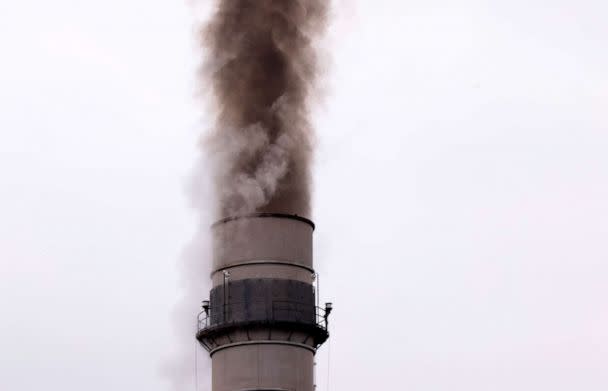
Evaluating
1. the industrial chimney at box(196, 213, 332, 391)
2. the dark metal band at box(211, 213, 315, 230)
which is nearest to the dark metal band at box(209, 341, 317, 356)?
the industrial chimney at box(196, 213, 332, 391)

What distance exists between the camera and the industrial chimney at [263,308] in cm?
5759

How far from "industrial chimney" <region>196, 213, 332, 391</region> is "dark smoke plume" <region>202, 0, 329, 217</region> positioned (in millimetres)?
1467

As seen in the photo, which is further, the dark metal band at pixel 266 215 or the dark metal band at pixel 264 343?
the dark metal band at pixel 266 215

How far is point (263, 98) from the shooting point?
60500mm

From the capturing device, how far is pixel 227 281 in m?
58.9

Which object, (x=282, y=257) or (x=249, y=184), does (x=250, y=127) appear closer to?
(x=249, y=184)

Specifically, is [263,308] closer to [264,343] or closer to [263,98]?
[264,343]

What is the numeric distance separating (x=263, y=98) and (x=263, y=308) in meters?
10.6

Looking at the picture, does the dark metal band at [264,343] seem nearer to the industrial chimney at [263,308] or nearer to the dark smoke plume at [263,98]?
the industrial chimney at [263,308]

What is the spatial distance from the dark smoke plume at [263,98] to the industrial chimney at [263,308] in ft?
4.81

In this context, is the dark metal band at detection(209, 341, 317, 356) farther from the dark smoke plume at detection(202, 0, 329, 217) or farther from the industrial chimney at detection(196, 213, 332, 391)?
the dark smoke plume at detection(202, 0, 329, 217)

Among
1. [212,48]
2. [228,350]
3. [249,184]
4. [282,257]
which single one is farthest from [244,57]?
[228,350]

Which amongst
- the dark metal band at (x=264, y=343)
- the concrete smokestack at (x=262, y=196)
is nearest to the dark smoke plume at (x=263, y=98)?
the concrete smokestack at (x=262, y=196)

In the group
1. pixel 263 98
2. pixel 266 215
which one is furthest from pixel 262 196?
pixel 263 98
